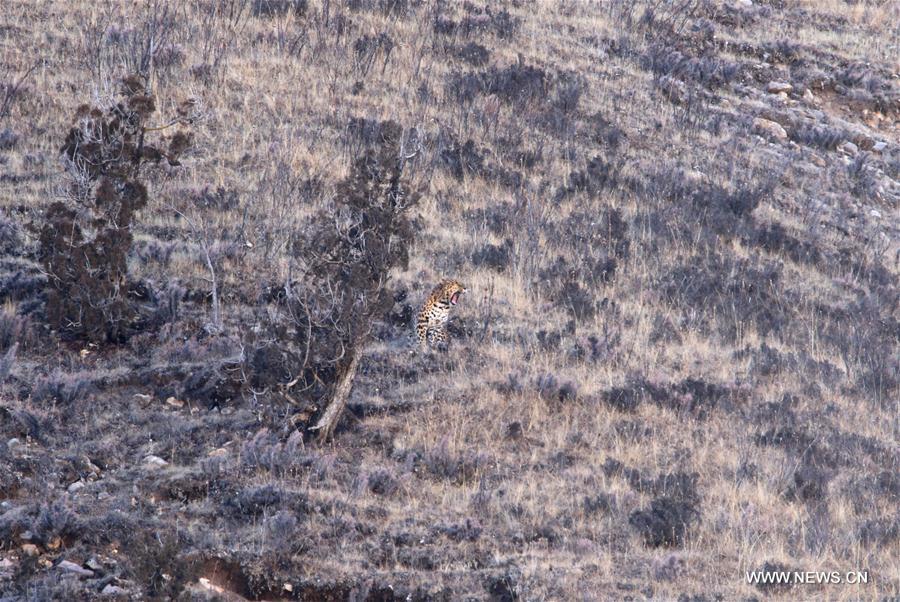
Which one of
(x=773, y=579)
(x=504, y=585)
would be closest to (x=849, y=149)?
(x=773, y=579)

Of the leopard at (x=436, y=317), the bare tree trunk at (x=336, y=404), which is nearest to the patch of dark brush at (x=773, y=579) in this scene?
the bare tree trunk at (x=336, y=404)

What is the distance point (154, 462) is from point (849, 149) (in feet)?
46.2

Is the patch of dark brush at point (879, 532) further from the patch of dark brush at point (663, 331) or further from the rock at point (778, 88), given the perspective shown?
the rock at point (778, 88)

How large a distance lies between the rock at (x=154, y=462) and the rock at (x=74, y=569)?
1.42 meters

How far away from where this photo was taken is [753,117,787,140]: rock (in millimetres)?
18562

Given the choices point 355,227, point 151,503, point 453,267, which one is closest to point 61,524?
point 151,503

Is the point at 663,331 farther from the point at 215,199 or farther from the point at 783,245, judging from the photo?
A: the point at 215,199

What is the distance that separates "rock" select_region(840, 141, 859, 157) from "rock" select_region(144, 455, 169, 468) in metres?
13.9

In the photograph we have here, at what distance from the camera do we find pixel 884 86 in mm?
20641

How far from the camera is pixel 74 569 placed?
7586mm

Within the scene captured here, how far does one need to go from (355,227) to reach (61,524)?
367 cm

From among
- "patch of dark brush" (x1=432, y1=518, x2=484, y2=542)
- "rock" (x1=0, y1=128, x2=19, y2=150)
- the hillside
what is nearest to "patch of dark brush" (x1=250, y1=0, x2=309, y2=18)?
the hillside

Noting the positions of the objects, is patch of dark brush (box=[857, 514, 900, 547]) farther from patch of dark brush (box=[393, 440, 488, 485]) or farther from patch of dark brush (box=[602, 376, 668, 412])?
patch of dark brush (box=[393, 440, 488, 485])

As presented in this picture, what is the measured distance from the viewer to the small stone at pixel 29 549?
25.1 ft
